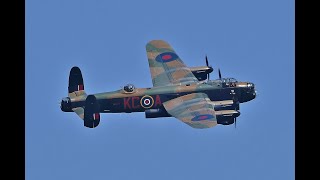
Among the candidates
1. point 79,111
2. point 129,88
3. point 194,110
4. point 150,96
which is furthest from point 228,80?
point 79,111

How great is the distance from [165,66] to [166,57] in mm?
1021

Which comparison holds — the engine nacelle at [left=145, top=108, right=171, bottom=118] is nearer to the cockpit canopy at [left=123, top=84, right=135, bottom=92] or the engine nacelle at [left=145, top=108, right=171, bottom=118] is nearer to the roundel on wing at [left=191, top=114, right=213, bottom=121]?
the cockpit canopy at [left=123, top=84, right=135, bottom=92]

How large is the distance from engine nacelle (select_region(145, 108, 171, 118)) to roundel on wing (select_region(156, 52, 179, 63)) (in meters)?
5.64

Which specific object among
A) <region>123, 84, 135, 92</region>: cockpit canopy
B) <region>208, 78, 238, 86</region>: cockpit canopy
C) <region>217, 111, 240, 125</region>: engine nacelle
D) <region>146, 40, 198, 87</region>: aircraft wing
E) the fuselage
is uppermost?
<region>146, 40, 198, 87</region>: aircraft wing

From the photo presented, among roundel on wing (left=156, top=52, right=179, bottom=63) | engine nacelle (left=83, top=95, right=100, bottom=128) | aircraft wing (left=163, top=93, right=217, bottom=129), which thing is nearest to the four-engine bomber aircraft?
aircraft wing (left=163, top=93, right=217, bottom=129)

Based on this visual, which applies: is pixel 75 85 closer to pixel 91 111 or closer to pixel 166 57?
pixel 91 111

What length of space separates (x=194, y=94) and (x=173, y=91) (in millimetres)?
1501

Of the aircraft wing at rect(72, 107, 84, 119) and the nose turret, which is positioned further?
the nose turret

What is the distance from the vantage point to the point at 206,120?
67.8 meters

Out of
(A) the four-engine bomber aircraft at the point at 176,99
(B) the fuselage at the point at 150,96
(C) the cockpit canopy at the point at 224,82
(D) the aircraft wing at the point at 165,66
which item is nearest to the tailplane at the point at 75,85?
(A) the four-engine bomber aircraft at the point at 176,99

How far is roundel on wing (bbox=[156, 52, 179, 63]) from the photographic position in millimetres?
75056

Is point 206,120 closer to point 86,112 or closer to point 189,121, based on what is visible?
point 189,121

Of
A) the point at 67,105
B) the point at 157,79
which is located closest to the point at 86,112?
the point at 67,105

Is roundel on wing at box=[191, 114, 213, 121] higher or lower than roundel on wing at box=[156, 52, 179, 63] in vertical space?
lower
